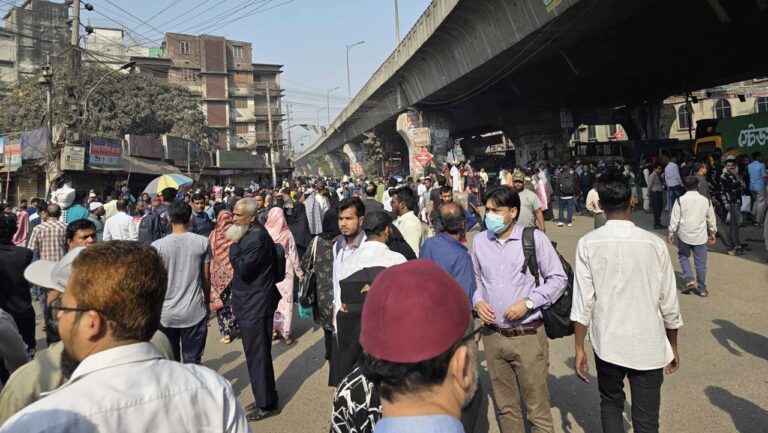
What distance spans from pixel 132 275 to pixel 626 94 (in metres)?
33.6

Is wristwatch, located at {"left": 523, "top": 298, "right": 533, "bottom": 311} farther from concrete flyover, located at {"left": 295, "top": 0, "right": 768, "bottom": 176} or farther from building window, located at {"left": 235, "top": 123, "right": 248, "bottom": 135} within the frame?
building window, located at {"left": 235, "top": 123, "right": 248, "bottom": 135}

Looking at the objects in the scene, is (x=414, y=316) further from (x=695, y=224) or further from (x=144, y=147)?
(x=144, y=147)

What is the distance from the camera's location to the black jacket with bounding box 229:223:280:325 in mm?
4137

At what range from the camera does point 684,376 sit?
4.49m

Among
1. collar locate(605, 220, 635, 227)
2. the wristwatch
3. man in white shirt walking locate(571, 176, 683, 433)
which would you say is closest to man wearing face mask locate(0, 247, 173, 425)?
the wristwatch

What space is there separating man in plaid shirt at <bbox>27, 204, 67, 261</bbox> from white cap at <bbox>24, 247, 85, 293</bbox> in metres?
4.99

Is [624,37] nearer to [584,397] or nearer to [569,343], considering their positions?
[569,343]

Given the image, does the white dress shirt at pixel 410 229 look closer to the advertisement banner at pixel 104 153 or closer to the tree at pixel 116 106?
the advertisement banner at pixel 104 153

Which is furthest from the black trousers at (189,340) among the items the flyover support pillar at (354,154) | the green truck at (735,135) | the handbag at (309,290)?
the flyover support pillar at (354,154)

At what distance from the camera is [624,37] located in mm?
18266

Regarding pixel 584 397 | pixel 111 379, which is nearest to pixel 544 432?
pixel 584 397

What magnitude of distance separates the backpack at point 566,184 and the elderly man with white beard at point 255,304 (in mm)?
11541

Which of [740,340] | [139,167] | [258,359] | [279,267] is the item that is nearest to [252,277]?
[279,267]

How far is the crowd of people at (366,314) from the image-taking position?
1233 millimetres
